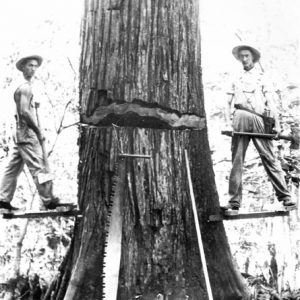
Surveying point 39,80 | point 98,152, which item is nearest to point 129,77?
point 98,152

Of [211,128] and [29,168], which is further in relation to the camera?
[211,128]

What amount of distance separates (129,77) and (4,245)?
9.06 m

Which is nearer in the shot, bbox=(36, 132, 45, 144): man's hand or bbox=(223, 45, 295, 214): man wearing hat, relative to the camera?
bbox=(223, 45, 295, 214): man wearing hat

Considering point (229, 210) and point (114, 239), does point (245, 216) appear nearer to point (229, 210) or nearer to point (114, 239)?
point (229, 210)

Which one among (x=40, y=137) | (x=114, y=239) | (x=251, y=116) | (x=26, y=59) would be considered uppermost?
(x=26, y=59)

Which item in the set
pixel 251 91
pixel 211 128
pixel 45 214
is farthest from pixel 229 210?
pixel 211 128

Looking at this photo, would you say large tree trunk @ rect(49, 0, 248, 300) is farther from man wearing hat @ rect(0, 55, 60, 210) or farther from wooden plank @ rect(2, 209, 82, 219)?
man wearing hat @ rect(0, 55, 60, 210)

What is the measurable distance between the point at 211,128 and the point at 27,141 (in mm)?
9193

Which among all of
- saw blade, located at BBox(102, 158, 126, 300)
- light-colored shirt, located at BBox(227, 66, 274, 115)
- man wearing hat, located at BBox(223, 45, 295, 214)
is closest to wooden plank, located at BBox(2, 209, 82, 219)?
saw blade, located at BBox(102, 158, 126, 300)

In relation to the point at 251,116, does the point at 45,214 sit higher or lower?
lower

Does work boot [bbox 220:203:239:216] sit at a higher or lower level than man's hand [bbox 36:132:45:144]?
lower

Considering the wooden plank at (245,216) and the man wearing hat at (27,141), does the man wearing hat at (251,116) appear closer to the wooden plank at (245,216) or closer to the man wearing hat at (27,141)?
the wooden plank at (245,216)

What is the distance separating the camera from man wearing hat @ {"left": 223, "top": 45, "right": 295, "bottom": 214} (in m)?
4.14

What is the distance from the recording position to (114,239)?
326cm
